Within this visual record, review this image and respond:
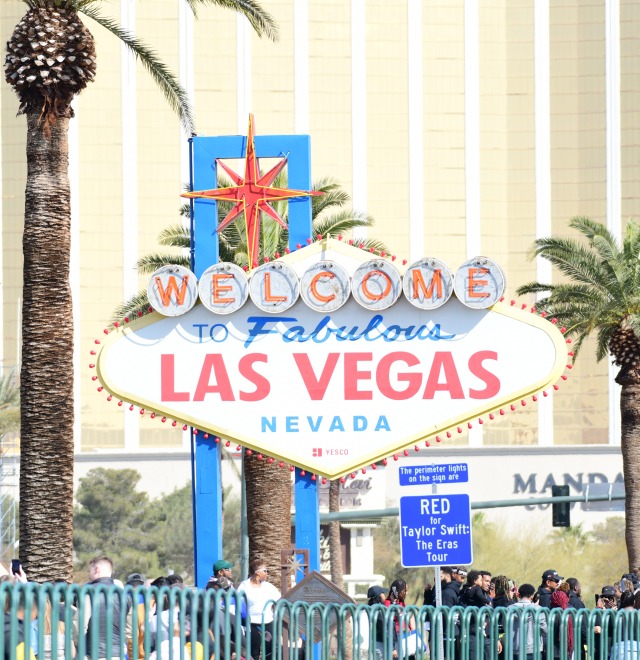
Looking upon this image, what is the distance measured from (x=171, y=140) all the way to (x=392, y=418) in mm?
68376

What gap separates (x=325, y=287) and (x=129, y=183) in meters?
67.9

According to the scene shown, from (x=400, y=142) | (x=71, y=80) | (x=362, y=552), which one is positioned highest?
(x=400, y=142)

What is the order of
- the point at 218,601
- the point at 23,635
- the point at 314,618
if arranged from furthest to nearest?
the point at 314,618
the point at 218,601
the point at 23,635

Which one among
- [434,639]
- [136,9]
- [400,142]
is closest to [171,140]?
[136,9]

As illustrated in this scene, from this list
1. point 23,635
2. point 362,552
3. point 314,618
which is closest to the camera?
point 23,635

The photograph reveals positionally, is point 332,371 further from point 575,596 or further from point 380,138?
point 380,138

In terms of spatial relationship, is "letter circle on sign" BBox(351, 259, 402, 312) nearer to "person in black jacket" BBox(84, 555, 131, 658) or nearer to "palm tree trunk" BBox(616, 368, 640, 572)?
"person in black jacket" BBox(84, 555, 131, 658)

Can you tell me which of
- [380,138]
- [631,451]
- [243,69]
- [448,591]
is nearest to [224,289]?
[448,591]

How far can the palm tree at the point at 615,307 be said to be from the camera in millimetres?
39219

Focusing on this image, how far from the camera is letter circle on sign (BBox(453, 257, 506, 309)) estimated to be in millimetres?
Answer: 19422

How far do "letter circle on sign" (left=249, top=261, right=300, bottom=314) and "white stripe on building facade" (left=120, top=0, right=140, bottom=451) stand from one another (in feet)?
218

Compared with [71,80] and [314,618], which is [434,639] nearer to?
[314,618]

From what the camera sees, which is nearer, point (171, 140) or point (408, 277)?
point (408, 277)

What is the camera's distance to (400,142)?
3383 inches
